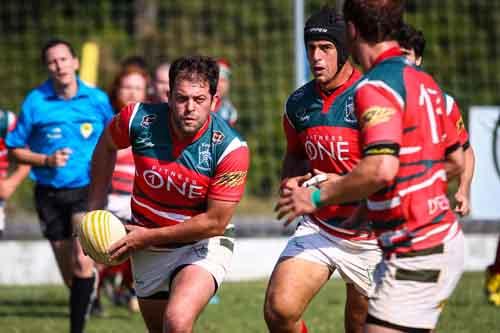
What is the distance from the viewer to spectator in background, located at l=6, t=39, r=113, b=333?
Answer: 8.65 metres

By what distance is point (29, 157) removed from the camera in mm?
8477

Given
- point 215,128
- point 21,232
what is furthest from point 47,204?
point 215,128

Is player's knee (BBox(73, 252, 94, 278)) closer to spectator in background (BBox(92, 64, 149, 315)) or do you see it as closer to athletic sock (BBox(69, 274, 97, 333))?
athletic sock (BBox(69, 274, 97, 333))

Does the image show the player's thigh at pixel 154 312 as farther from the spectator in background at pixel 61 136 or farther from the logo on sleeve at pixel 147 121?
the spectator in background at pixel 61 136

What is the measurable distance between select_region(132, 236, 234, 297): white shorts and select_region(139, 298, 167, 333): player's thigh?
51 mm

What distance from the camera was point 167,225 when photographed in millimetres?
5672

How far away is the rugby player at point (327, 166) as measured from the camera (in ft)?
18.5

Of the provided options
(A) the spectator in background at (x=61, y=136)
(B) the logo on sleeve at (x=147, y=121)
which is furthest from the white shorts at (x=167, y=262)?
(A) the spectator in background at (x=61, y=136)

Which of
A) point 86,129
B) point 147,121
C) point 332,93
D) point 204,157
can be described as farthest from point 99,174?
point 86,129

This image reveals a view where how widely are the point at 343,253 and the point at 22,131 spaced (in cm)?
396

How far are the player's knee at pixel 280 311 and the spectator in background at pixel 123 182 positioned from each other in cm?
351

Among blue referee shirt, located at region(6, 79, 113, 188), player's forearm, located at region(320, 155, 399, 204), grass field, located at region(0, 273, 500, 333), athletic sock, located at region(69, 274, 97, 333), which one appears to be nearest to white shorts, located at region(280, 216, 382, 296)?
player's forearm, located at region(320, 155, 399, 204)

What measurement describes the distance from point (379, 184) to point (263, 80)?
31.1 ft

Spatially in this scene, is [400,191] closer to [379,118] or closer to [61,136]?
[379,118]
